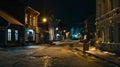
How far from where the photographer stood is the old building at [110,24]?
98.6ft

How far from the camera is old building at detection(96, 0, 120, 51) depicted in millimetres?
30047

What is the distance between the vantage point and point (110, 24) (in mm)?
33062

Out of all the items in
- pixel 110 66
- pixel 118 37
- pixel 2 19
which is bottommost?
pixel 110 66

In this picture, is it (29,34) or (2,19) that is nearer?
(2,19)

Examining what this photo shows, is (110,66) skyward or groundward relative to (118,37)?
groundward

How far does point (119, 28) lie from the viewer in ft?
97.6

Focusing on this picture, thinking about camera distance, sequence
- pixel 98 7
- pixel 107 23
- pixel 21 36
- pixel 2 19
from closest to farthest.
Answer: pixel 107 23 < pixel 98 7 < pixel 2 19 < pixel 21 36

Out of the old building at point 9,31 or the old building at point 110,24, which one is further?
the old building at point 9,31

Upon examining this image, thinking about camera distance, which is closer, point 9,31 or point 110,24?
point 110,24

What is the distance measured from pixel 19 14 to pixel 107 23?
25400mm

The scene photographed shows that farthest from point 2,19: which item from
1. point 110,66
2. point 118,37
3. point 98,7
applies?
point 110,66

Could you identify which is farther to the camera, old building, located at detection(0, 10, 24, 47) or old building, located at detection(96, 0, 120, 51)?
old building, located at detection(0, 10, 24, 47)

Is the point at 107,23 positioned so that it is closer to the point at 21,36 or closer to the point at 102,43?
the point at 102,43

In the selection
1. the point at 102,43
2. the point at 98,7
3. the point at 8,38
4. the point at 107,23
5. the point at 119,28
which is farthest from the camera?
the point at 8,38
